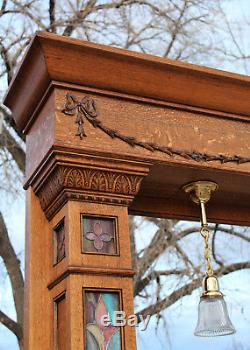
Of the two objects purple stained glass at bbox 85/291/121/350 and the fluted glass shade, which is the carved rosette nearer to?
purple stained glass at bbox 85/291/121/350

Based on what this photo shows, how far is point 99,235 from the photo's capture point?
4.35ft

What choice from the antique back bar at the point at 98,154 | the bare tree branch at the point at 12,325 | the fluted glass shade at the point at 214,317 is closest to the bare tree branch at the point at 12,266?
the bare tree branch at the point at 12,325

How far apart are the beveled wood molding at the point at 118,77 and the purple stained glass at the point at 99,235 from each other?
324 millimetres

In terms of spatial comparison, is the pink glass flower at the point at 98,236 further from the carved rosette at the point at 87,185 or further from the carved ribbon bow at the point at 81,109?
the carved ribbon bow at the point at 81,109

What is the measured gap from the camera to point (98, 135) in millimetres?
1354

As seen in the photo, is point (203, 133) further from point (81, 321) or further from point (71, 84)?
point (81, 321)

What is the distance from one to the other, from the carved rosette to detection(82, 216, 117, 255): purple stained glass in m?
0.05

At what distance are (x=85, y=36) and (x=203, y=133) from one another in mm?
3979

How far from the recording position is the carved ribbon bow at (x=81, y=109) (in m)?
1.33

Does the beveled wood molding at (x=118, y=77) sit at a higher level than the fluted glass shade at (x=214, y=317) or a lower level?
higher

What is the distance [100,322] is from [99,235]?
0.65 ft

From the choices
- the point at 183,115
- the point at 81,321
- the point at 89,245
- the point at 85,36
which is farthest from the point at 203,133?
the point at 85,36

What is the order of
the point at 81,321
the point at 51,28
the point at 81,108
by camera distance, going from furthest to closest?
the point at 51,28, the point at 81,108, the point at 81,321

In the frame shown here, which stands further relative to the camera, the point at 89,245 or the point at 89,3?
the point at 89,3
